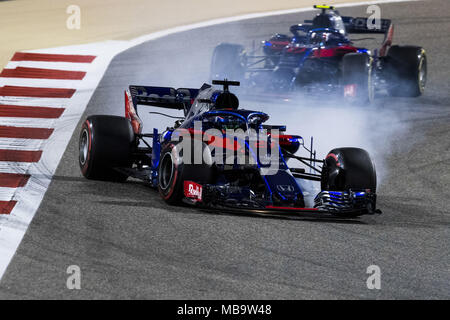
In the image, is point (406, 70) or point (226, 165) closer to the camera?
point (226, 165)

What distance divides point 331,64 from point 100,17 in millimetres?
7322

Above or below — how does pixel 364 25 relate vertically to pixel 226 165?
above

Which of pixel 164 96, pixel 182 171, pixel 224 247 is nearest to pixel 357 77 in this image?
pixel 164 96

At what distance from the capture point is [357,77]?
15.9m

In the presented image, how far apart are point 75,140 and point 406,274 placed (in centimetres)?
637

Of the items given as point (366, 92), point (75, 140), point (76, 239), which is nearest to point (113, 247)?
point (76, 239)

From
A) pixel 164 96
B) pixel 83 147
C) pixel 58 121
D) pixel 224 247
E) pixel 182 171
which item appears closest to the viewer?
pixel 224 247

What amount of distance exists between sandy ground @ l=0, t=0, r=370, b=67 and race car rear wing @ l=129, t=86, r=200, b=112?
5512 millimetres

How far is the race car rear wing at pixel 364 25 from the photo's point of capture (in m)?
17.4

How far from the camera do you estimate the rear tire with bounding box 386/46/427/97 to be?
1714 cm

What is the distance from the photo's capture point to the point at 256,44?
21422 mm

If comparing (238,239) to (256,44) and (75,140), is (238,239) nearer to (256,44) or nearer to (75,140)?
(75,140)

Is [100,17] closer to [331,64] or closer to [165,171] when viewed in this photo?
[331,64]

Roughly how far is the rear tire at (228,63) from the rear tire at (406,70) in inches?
106
